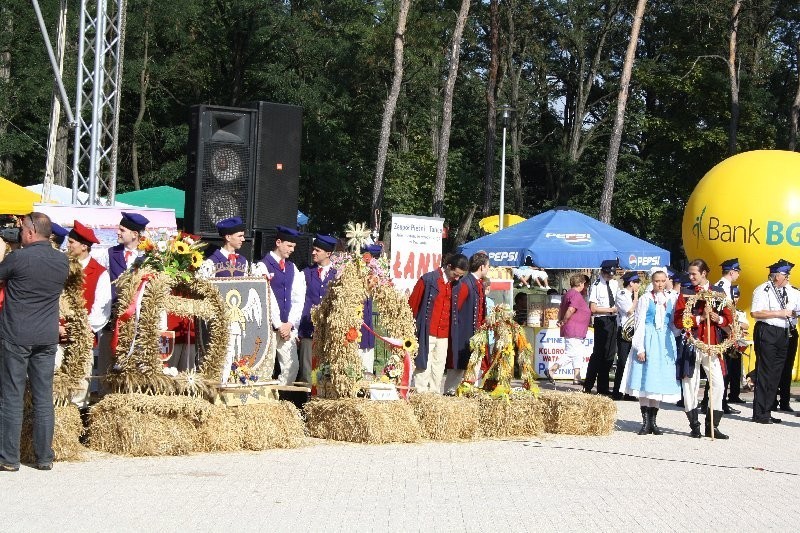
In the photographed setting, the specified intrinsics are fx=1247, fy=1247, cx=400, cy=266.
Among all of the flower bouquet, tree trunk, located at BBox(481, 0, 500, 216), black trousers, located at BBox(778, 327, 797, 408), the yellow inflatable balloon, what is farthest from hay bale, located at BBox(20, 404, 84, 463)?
tree trunk, located at BBox(481, 0, 500, 216)

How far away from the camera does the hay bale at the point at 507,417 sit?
494 inches

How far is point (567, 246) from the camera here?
74.5 ft

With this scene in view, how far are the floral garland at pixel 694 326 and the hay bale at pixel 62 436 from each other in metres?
6.43

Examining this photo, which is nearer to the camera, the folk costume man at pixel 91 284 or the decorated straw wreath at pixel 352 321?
the folk costume man at pixel 91 284

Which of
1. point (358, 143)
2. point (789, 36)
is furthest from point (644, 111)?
point (358, 143)

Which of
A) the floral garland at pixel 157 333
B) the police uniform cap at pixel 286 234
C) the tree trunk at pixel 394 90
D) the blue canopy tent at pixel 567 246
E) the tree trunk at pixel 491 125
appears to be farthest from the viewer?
the tree trunk at pixel 491 125

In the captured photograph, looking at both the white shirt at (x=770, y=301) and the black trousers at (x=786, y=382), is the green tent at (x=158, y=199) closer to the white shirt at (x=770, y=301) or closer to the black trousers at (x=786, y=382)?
the black trousers at (x=786, y=382)

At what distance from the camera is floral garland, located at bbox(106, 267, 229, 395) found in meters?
10.6

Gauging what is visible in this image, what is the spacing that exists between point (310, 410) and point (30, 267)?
3.53m

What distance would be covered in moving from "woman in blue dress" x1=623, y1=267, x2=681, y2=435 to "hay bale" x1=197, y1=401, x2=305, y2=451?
3972 mm

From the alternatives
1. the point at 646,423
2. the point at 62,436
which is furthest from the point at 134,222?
the point at 646,423

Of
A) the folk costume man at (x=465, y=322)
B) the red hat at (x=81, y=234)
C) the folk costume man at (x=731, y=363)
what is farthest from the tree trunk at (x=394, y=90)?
the red hat at (x=81, y=234)

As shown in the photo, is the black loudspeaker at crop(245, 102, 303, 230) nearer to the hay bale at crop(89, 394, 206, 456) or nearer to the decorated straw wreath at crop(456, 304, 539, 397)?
the decorated straw wreath at crop(456, 304, 539, 397)

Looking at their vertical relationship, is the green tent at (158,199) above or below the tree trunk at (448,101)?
below
